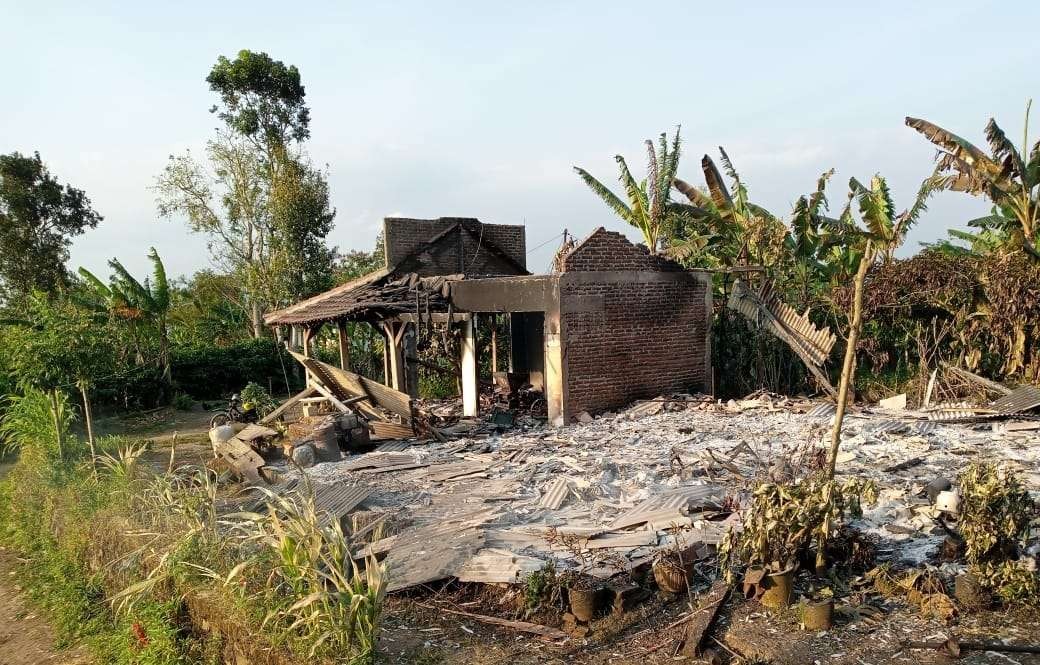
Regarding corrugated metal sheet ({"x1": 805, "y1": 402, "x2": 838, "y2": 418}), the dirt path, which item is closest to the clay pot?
the dirt path

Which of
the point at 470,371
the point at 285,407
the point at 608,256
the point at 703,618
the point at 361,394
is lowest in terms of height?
the point at 703,618

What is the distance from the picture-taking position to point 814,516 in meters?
5.23

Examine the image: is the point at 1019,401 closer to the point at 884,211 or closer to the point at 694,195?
the point at 884,211

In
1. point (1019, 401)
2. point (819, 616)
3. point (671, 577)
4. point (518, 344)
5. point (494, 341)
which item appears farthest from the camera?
point (494, 341)

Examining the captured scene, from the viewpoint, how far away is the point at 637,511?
282 inches

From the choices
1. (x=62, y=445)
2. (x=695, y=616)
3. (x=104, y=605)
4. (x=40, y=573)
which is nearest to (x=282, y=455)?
(x=62, y=445)

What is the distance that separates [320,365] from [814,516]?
1004 centimetres

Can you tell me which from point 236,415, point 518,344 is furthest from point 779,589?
point 518,344

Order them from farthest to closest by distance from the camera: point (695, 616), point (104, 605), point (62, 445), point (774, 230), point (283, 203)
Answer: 1. point (283, 203)
2. point (774, 230)
3. point (62, 445)
4. point (104, 605)
5. point (695, 616)

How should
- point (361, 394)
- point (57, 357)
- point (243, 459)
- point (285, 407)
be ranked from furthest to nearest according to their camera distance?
point (285, 407) → point (361, 394) → point (243, 459) → point (57, 357)

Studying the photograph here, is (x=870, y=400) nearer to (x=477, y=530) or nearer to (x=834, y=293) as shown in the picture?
(x=834, y=293)

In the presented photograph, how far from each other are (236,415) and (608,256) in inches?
313

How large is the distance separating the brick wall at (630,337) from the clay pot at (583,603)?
7.12 meters

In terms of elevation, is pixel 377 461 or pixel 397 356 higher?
pixel 397 356
